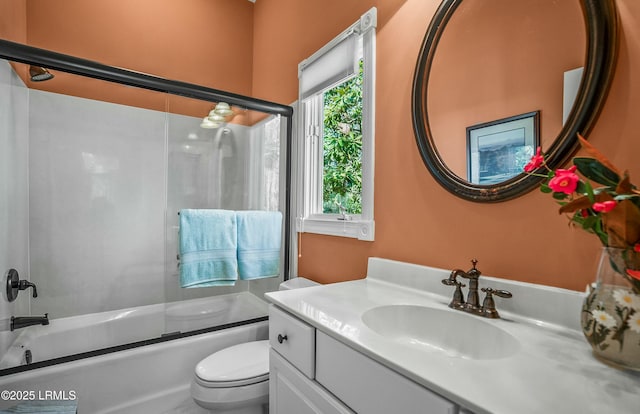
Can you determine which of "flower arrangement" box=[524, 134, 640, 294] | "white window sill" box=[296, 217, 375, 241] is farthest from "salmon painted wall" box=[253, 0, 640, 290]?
"flower arrangement" box=[524, 134, 640, 294]

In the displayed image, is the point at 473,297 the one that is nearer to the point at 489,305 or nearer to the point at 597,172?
the point at 489,305

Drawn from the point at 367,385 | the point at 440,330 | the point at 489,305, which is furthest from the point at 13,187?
the point at 489,305

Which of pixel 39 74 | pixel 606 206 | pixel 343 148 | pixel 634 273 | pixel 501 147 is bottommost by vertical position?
pixel 634 273

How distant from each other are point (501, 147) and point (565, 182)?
0.35m

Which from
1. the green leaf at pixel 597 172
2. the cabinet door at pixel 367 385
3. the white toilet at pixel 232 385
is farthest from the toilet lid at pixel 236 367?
the green leaf at pixel 597 172

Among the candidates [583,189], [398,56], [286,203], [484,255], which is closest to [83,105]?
[286,203]

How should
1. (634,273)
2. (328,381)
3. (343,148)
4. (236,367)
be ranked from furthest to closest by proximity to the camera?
(343,148)
(236,367)
(328,381)
(634,273)

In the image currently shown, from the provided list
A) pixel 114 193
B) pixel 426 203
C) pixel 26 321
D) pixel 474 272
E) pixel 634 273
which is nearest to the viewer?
pixel 634 273

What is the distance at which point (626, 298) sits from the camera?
602 millimetres

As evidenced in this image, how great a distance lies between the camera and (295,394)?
3.15ft

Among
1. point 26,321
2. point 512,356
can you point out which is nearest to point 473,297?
point 512,356

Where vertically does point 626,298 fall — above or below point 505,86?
below

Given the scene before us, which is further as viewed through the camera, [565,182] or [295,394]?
[295,394]

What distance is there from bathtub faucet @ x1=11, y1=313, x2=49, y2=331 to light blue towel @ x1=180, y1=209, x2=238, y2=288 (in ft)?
2.66
